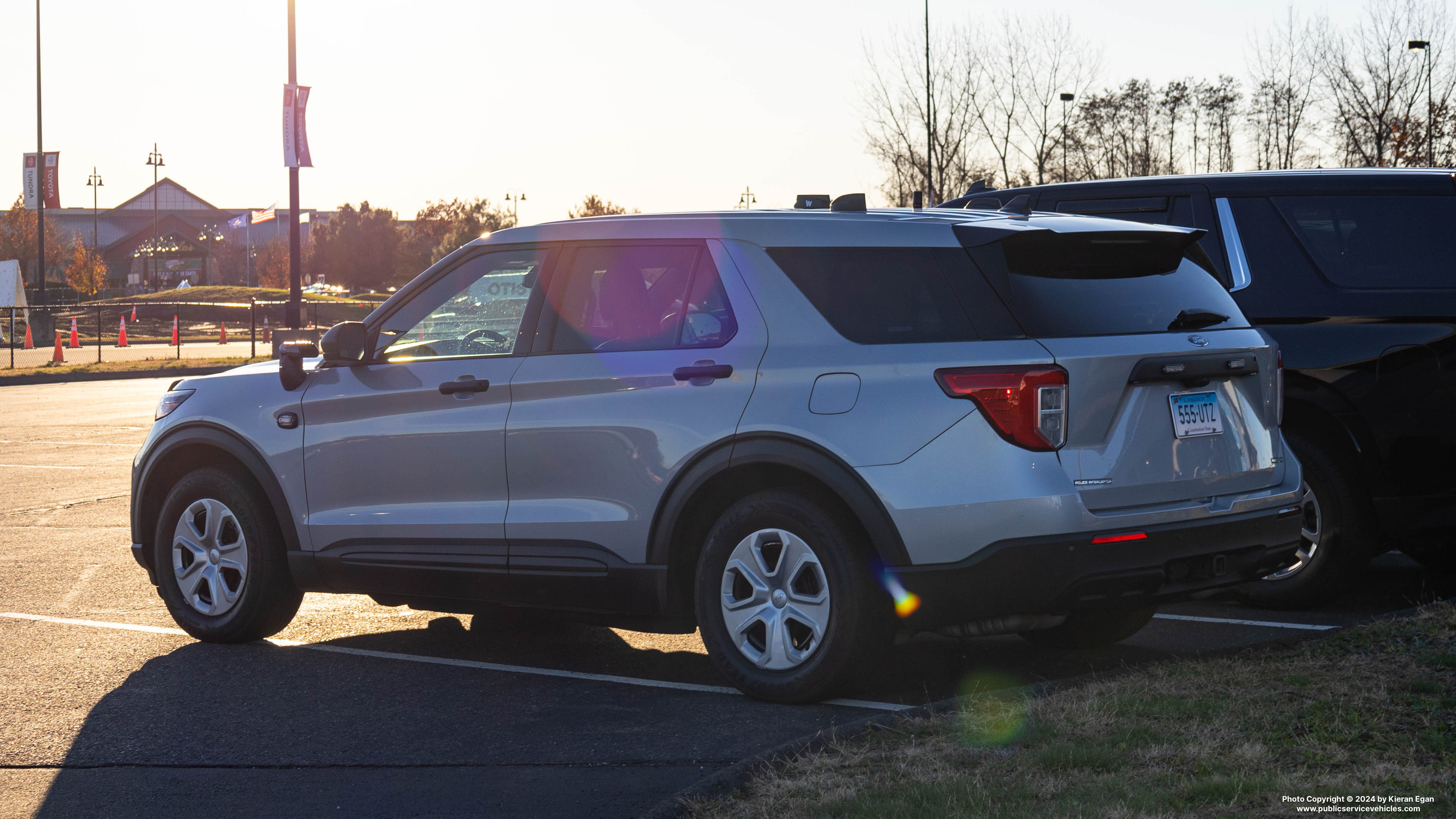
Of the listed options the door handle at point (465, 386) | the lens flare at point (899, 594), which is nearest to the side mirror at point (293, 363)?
the door handle at point (465, 386)

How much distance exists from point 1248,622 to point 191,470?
16.4 ft

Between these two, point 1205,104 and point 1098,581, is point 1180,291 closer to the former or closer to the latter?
point 1098,581

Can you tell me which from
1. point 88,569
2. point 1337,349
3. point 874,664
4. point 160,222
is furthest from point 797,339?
point 160,222

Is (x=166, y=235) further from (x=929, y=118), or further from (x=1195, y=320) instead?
(x=1195, y=320)

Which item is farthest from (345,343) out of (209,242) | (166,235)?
(166,235)

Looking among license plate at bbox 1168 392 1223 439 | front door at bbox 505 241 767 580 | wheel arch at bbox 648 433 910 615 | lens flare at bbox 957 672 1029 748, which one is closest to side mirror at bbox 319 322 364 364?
front door at bbox 505 241 767 580

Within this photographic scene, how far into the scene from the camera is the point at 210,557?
22.6 feet

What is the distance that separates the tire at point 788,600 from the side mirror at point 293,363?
216 centimetres

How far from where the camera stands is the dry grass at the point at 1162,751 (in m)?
4.00

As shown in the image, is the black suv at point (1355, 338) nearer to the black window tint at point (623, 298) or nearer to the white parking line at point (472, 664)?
the black window tint at point (623, 298)

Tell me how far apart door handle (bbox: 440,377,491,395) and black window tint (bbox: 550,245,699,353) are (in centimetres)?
33

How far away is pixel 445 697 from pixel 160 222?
157 metres

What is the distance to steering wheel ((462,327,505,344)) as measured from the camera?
619cm

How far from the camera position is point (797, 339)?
17.7 ft
